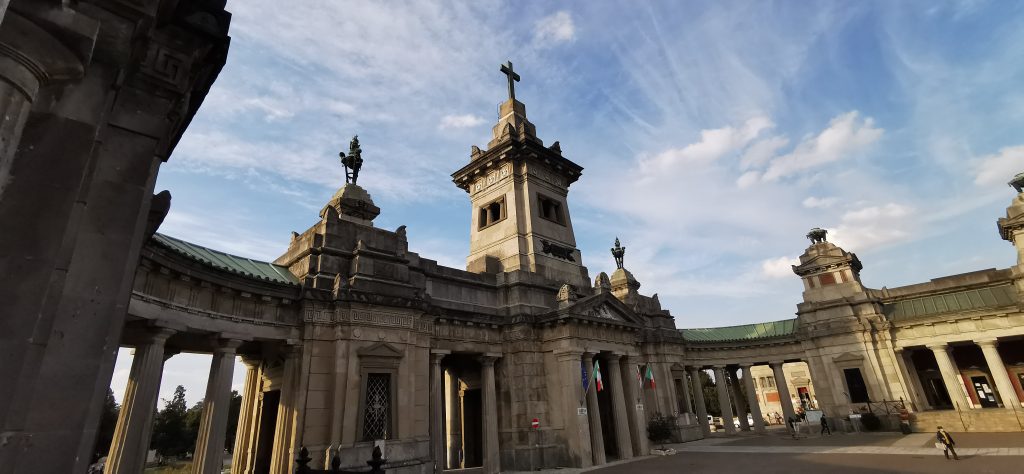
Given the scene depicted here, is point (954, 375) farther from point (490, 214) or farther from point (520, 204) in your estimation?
point (490, 214)

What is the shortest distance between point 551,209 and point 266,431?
20580mm

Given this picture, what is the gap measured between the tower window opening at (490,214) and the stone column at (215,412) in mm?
18218

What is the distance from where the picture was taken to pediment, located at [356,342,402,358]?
18.3 meters

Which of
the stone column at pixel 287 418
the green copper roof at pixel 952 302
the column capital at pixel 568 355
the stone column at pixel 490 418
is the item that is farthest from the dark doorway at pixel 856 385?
the stone column at pixel 287 418

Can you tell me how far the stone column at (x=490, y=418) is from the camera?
2260 centimetres

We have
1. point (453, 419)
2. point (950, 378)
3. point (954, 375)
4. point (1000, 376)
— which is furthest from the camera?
point (954, 375)

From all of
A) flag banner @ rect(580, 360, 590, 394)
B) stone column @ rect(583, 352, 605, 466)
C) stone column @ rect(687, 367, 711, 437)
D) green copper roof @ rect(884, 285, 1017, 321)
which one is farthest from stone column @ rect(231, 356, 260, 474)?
green copper roof @ rect(884, 285, 1017, 321)

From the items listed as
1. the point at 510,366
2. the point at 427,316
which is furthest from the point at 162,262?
the point at 510,366

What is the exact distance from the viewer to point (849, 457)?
72.0ft

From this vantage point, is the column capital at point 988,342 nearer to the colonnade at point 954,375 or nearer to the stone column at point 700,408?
the colonnade at point 954,375

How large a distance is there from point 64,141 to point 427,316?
17395 millimetres

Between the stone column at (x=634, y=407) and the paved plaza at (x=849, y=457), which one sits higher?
the stone column at (x=634, y=407)

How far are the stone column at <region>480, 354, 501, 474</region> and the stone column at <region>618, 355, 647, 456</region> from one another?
8.40 meters

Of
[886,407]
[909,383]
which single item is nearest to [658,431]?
[886,407]
